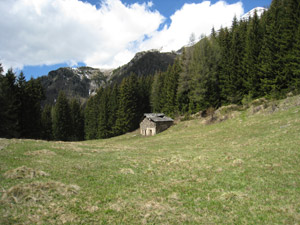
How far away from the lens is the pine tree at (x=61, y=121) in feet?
217

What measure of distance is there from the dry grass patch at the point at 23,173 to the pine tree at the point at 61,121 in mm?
60667

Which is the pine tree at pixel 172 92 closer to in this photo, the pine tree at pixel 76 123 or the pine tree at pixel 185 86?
the pine tree at pixel 185 86

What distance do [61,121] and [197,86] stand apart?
157 ft

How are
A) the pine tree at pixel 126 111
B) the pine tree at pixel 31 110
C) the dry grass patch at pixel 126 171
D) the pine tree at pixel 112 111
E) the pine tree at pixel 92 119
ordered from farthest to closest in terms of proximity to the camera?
the pine tree at pixel 92 119 < the pine tree at pixel 112 111 < the pine tree at pixel 126 111 < the pine tree at pixel 31 110 < the dry grass patch at pixel 126 171

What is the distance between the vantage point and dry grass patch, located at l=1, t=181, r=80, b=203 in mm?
7477

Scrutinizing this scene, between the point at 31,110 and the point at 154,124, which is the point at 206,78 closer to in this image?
the point at 154,124

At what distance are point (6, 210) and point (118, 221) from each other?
12.8 feet

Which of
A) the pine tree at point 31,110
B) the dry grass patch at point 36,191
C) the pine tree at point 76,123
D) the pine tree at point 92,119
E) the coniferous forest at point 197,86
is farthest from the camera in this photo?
the pine tree at point 76,123

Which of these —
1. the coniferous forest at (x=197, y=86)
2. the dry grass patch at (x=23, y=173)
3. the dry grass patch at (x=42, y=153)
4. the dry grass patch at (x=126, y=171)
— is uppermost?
the coniferous forest at (x=197, y=86)

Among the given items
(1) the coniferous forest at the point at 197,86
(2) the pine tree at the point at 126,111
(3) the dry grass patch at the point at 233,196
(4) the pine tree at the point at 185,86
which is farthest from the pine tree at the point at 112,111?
(3) the dry grass patch at the point at 233,196

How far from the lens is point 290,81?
33000 millimetres

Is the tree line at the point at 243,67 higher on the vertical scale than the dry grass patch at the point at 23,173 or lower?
higher

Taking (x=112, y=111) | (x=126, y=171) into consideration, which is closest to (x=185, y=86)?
(x=112, y=111)

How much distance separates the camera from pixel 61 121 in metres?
66.8
